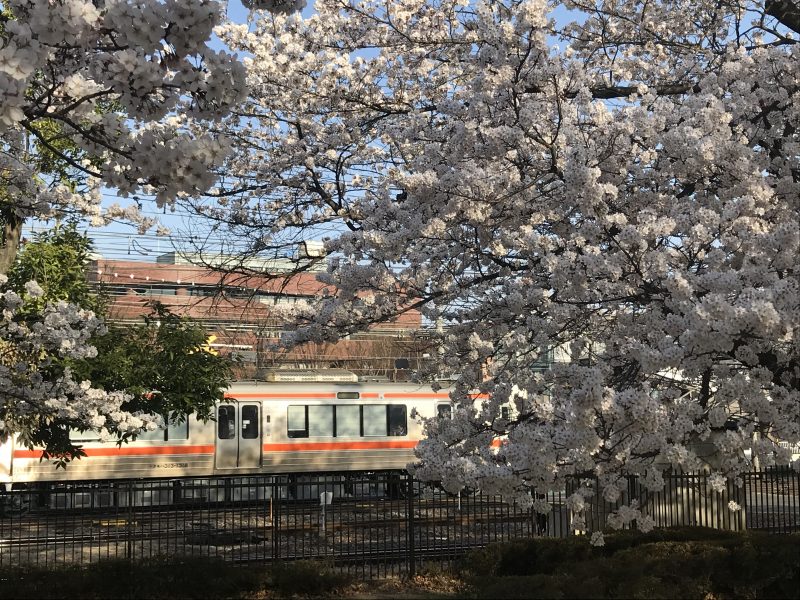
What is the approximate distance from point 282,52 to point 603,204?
815cm

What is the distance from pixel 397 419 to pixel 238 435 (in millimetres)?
4510

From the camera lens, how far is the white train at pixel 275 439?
2145 cm

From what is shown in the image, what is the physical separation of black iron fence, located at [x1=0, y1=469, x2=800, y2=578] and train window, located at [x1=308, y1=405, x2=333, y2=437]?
8.43m

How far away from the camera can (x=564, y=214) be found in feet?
33.3

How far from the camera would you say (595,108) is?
31.0ft

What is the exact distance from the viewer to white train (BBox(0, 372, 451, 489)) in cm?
2145

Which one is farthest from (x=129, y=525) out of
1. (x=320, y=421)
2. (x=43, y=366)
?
(x=320, y=421)

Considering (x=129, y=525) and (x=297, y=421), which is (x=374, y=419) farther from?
(x=129, y=525)

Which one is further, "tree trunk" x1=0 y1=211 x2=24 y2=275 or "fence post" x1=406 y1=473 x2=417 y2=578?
"tree trunk" x1=0 y1=211 x2=24 y2=275

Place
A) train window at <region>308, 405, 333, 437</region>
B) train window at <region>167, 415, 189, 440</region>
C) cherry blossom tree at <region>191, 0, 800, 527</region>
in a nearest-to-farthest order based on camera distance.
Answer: cherry blossom tree at <region>191, 0, 800, 527</region>, train window at <region>167, 415, 189, 440</region>, train window at <region>308, 405, 333, 437</region>

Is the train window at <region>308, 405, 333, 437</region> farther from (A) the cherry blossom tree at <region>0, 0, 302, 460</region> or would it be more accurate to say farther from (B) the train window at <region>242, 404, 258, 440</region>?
(A) the cherry blossom tree at <region>0, 0, 302, 460</region>

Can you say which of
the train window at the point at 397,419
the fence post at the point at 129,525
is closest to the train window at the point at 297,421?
the train window at the point at 397,419

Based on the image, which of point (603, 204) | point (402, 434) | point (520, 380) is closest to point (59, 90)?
point (603, 204)

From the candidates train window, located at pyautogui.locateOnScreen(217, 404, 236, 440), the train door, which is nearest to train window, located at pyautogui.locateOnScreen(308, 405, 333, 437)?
the train door
